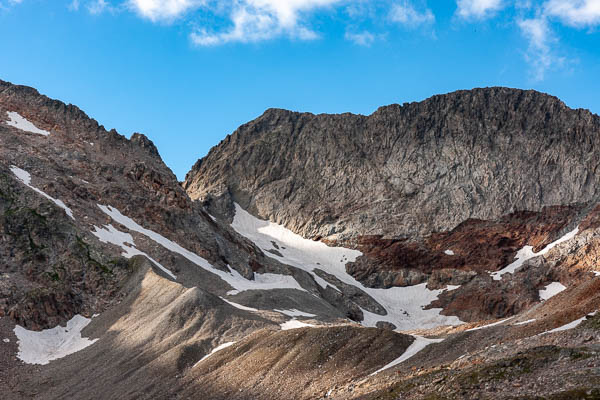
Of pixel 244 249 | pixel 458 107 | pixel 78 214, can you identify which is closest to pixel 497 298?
pixel 244 249

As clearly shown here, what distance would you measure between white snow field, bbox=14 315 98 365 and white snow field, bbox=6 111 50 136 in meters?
45.3

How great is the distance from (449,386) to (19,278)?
163ft

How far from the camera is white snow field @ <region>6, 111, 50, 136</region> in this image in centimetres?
9231

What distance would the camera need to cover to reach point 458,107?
448 feet

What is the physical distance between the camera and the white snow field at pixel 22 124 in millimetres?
92312

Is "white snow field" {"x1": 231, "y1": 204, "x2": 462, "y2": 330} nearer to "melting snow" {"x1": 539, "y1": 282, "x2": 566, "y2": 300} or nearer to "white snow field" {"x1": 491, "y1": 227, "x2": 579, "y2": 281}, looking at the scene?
"white snow field" {"x1": 491, "y1": 227, "x2": 579, "y2": 281}

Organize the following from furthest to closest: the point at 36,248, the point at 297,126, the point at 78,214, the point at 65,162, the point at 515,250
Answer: the point at 297,126, the point at 515,250, the point at 65,162, the point at 78,214, the point at 36,248

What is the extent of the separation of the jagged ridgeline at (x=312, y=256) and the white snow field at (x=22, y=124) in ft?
1.40

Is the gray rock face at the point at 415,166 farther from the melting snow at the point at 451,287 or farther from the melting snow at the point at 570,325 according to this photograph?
the melting snow at the point at 570,325

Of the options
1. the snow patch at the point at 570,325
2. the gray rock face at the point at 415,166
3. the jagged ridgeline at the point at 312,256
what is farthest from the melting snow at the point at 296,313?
the gray rock face at the point at 415,166

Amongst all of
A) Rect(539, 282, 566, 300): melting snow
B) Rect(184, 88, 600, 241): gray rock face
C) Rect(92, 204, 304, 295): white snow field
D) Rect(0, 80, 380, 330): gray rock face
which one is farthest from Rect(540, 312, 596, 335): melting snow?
Rect(184, 88, 600, 241): gray rock face

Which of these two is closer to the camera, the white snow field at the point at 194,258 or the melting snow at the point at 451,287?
the white snow field at the point at 194,258

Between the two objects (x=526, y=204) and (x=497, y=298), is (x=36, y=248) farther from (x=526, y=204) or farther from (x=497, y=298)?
(x=526, y=204)

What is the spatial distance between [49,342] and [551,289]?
76.8 m
